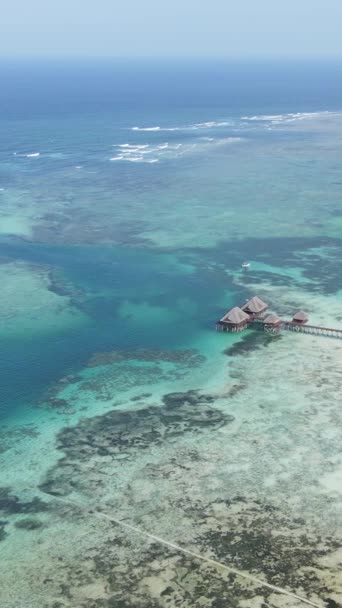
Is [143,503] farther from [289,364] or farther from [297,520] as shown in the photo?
[289,364]

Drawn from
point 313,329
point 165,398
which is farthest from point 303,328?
point 165,398

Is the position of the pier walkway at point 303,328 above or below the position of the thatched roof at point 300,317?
below

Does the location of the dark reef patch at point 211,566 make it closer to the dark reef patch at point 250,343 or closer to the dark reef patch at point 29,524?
the dark reef patch at point 29,524

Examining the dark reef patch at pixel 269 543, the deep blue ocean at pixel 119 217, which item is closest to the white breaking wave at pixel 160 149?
the deep blue ocean at pixel 119 217

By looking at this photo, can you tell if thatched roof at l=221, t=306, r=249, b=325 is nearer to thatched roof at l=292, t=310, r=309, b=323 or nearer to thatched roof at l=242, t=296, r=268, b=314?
thatched roof at l=242, t=296, r=268, b=314

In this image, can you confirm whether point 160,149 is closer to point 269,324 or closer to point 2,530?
point 269,324
